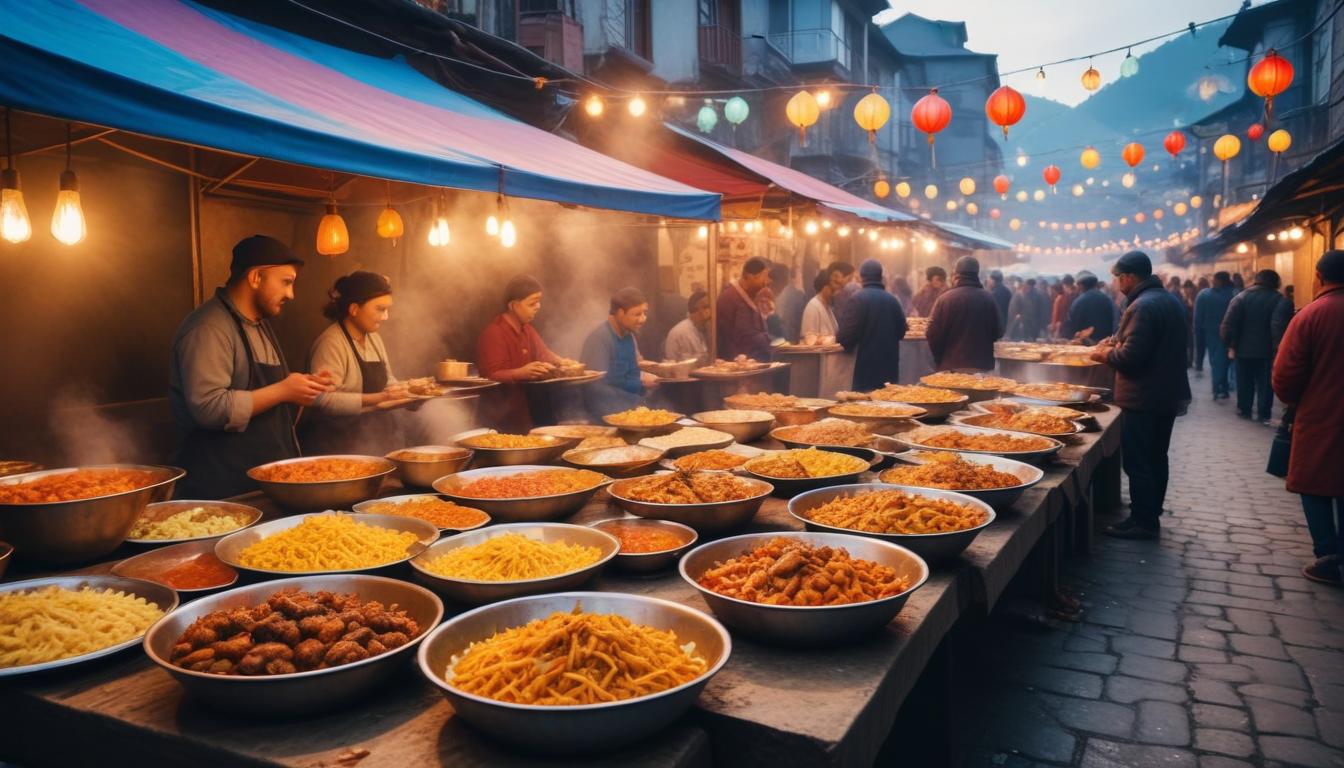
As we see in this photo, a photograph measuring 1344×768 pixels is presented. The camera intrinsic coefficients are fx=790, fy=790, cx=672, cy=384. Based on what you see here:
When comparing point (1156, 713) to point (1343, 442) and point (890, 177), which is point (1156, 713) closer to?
point (1343, 442)

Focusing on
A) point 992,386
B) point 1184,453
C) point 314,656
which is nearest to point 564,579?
point 314,656

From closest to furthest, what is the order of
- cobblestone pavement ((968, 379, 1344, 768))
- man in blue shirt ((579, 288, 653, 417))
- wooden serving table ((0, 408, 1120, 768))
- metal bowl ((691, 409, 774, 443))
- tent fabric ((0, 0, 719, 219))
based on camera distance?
1. wooden serving table ((0, 408, 1120, 768))
2. tent fabric ((0, 0, 719, 219))
3. cobblestone pavement ((968, 379, 1344, 768))
4. metal bowl ((691, 409, 774, 443))
5. man in blue shirt ((579, 288, 653, 417))

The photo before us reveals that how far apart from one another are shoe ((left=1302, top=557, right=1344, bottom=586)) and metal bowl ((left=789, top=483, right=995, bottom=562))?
4165 millimetres

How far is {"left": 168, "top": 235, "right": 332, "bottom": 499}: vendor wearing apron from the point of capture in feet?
12.6

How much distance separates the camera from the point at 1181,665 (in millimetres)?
4418

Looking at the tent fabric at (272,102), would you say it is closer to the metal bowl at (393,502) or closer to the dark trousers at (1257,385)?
the metal bowl at (393,502)

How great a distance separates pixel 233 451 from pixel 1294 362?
22.3ft

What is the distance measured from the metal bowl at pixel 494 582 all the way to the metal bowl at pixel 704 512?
323 millimetres

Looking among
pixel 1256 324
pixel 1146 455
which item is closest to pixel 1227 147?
pixel 1256 324

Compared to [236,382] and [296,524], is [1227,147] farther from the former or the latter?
[296,524]

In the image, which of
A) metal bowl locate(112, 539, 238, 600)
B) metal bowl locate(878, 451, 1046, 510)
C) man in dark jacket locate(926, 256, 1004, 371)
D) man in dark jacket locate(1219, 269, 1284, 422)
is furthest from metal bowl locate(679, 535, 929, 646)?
man in dark jacket locate(1219, 269, 1284, 422)

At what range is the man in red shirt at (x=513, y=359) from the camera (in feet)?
22.0

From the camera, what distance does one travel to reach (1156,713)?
3893 mm

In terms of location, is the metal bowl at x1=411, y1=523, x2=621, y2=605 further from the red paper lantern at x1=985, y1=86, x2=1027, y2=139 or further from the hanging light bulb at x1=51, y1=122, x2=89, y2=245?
the red paper lantern at x1=985, y1=86, x2=1027, y2=139
